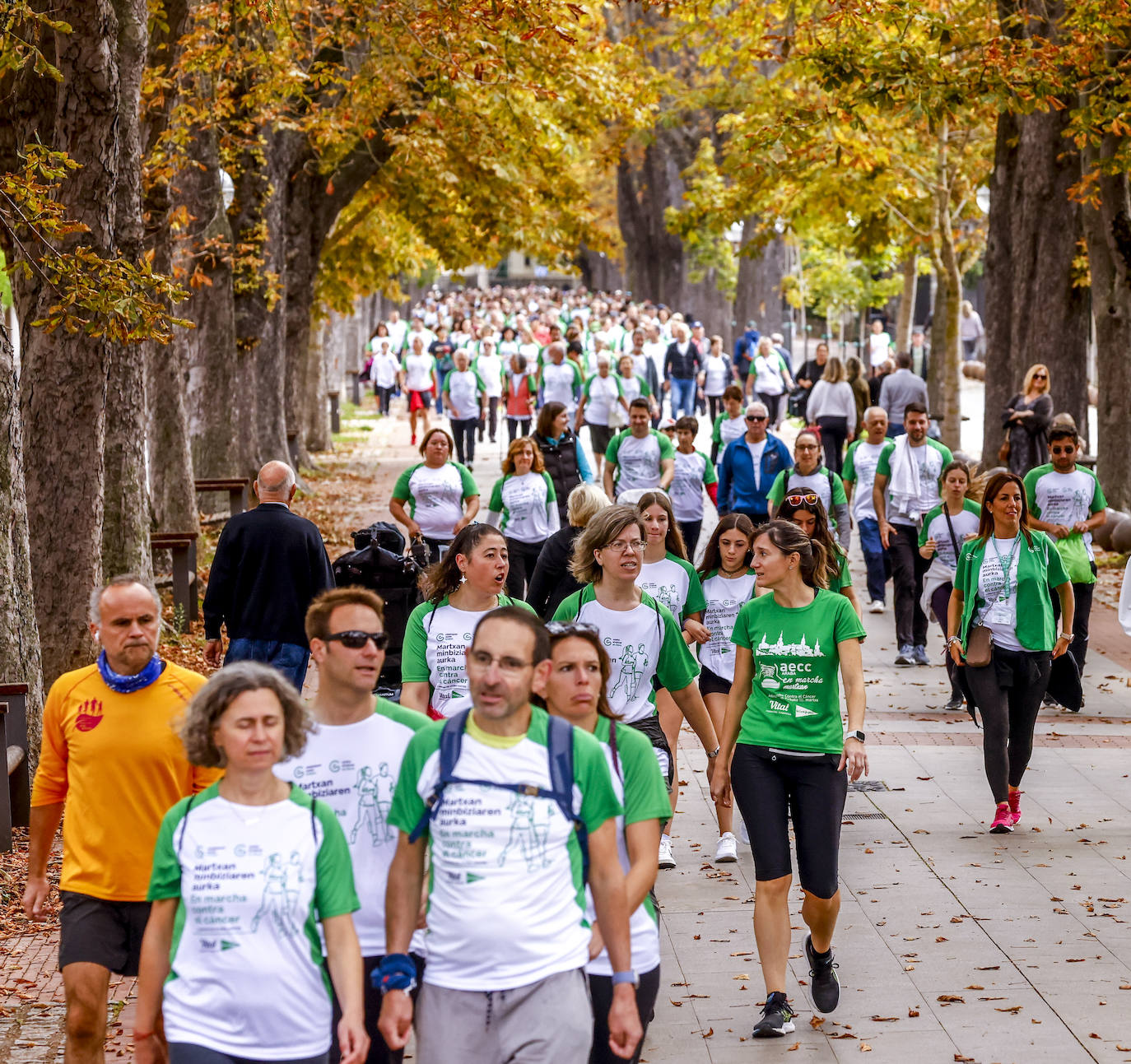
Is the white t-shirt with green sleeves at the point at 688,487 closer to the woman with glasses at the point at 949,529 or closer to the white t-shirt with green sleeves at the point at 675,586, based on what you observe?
the woman with glasses at the point at 949,529

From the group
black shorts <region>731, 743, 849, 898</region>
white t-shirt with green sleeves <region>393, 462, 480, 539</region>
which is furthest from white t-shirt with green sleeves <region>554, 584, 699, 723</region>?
white t-shirt with green sleeves <region>393, 462, 480, 539</region>

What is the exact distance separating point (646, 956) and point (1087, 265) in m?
17.4

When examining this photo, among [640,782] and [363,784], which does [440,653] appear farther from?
[640,782]

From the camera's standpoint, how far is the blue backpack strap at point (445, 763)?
13.9ft

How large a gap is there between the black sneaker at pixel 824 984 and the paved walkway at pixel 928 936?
63 millimetres

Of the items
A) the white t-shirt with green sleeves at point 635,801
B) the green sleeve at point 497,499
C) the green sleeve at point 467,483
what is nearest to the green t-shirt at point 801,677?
the white t-shirt with green sleeves at point 635,801

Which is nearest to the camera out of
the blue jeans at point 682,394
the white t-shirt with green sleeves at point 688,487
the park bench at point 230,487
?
the white t-shirt with green sleeves at point 688,487

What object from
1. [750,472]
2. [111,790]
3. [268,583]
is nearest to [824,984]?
[111,790]

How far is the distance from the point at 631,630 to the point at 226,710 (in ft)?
9.46

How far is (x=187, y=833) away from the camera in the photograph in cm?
416

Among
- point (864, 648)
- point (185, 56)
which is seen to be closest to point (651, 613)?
point (864, 648)

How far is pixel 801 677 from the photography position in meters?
6.36

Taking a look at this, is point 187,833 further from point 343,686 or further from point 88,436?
point 88,436

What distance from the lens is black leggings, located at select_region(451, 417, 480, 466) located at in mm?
25953
